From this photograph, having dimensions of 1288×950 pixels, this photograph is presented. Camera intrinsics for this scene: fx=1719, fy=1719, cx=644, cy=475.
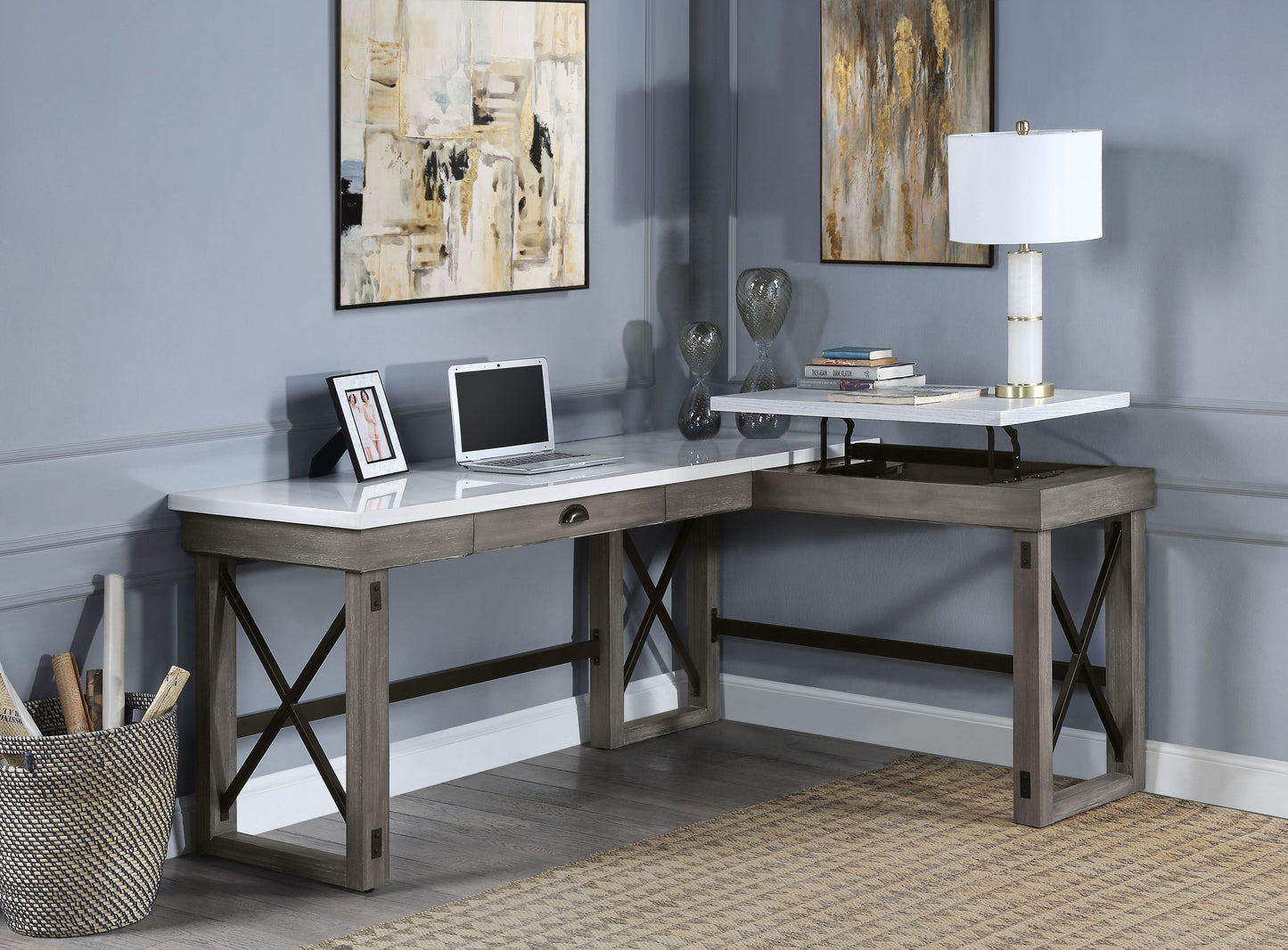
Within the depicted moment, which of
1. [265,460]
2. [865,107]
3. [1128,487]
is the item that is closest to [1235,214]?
[1128,487]

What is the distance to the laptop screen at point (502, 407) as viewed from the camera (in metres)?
4.15

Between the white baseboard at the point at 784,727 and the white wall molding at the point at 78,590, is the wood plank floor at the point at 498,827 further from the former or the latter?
the white wall molding at the point at 78,590

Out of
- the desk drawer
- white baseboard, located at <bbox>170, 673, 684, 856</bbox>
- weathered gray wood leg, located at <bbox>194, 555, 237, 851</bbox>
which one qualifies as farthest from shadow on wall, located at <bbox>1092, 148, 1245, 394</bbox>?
weathered gray wood leg, located at <bbox>194, 555, 237, 851</bbox>

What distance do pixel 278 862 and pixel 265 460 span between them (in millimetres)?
902

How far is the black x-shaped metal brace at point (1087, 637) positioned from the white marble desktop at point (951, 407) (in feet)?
1.09

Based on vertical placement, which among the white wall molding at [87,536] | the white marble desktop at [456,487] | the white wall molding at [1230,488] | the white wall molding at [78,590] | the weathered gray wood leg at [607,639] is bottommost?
the weathered gray wood leg at [607,639]

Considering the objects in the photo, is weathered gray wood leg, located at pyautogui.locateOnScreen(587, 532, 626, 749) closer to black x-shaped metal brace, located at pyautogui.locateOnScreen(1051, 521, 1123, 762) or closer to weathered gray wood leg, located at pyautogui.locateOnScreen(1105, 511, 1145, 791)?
black x-shaped metal brace, located at pyautogui.locateOnScreen(1051, 521, 1123, 762)

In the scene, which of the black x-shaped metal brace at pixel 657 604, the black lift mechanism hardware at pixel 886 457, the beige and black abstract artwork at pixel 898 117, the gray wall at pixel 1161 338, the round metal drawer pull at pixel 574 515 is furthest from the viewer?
the black x-shaped metal brace at pixel 657 604

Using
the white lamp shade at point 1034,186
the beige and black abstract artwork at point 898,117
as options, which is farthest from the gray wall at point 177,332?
the white lamp shade at point 1034,186

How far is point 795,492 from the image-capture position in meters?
4.32

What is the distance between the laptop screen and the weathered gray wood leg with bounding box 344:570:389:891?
2.46 feet

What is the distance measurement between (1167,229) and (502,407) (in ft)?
5.50

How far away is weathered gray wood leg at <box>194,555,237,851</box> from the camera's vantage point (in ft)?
12.2

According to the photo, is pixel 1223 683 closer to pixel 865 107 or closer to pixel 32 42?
pixel 865 107
